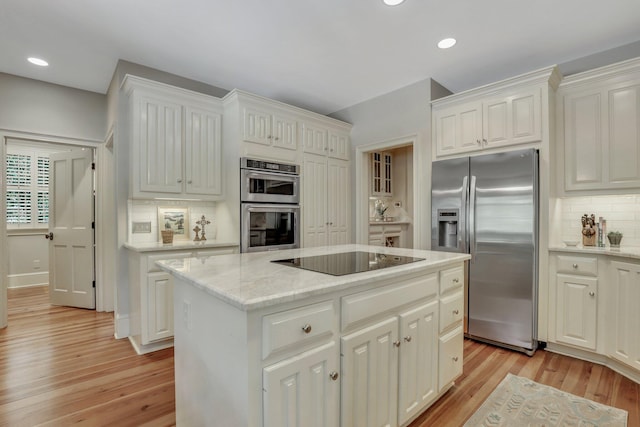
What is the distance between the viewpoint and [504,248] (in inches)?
113

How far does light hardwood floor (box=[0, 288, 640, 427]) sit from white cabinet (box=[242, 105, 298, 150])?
7.53 ft

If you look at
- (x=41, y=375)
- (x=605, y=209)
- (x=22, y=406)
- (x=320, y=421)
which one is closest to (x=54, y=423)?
(x=22, y=406)

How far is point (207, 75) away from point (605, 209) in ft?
13.9

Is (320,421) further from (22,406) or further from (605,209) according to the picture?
(605,209)

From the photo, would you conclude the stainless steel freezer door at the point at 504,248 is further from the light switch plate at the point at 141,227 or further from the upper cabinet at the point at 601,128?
the light switch plate at the point at 141,227

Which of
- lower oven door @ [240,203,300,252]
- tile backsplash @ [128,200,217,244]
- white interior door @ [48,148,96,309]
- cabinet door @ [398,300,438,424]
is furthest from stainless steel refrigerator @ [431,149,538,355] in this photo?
white interior door @ [48,148,96,309]

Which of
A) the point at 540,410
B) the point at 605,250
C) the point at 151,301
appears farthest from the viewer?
the point at 151,301

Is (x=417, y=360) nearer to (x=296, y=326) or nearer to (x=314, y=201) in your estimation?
(x=296, y=326)

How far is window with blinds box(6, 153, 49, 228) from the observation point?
5168mm

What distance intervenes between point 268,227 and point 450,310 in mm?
2103

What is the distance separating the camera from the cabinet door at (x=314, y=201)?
386cm

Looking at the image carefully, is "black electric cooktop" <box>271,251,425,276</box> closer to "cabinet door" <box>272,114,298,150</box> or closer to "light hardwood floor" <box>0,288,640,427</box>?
"light hardwood floor" <box>0,288,640,427</box>

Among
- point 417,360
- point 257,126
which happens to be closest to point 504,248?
point 417,360

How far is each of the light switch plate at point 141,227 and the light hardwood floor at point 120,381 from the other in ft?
3.59
